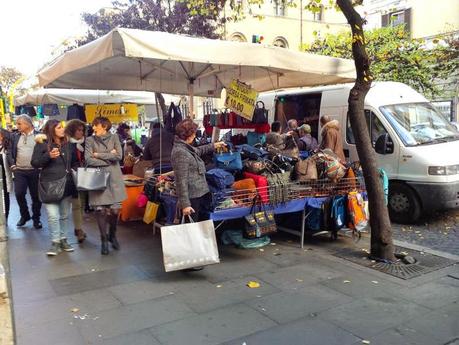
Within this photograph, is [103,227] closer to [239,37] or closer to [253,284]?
[253,284]

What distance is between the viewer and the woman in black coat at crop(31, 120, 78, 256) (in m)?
5.63

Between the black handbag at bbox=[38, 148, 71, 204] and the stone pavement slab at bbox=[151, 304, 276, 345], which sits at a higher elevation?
the black handbag at bbox=[38, 148, 71, 204]

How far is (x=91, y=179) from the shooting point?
5.52 m

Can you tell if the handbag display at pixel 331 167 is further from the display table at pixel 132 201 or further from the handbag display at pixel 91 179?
the display table at pixel 132 201

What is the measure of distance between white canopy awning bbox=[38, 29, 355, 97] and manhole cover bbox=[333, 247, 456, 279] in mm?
2618

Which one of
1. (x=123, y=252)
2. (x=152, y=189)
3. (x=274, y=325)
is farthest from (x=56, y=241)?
(x=274, y=325)

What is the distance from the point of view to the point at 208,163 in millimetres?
5816

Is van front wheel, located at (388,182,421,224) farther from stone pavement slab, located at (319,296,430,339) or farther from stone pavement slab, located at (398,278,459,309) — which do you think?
stone pavement slab, located at (319,296,430,339)

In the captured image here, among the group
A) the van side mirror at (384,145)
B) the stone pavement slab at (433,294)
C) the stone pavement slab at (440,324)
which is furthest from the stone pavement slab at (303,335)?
the van side mirror at (384,145)

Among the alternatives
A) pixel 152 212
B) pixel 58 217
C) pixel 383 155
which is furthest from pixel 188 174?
pixel 383 155

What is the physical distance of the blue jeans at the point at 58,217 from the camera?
227 inches

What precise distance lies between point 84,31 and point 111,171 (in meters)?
17.1

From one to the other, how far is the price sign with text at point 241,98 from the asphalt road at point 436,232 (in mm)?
2918

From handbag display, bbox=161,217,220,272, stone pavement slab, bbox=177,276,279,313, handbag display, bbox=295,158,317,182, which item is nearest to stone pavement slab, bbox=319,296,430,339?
stone pavement slab, bbox=177,276,279,313
